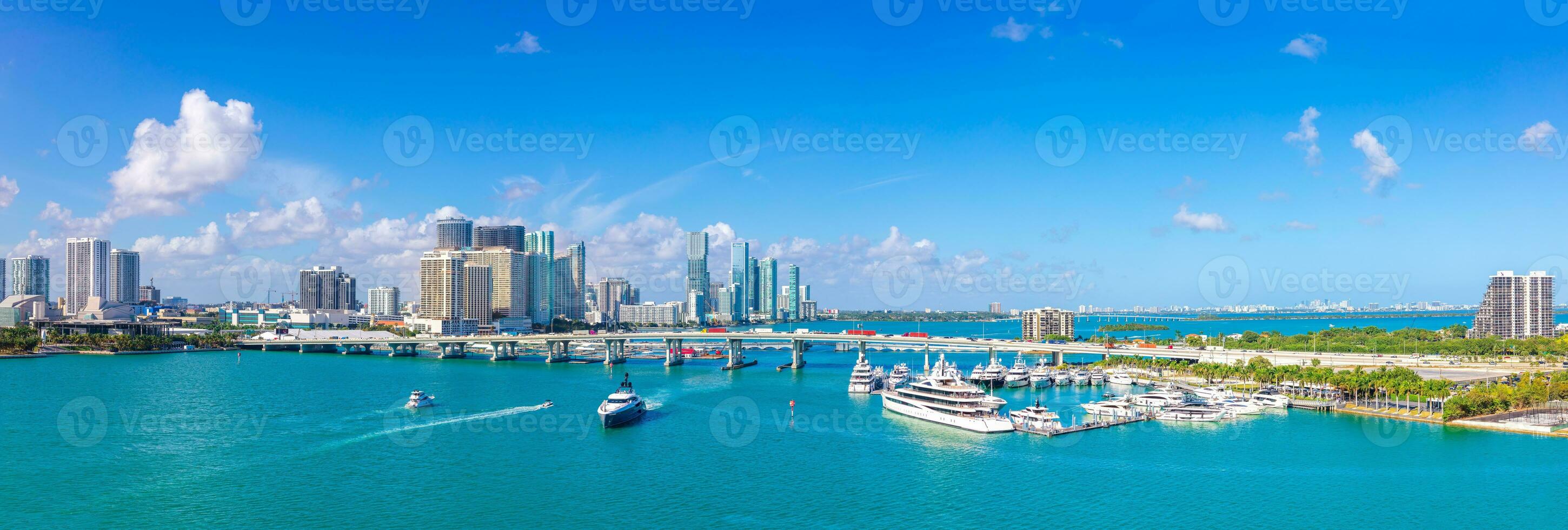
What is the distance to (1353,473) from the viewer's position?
30.9m

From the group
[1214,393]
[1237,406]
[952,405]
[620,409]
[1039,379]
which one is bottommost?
[1039,379]

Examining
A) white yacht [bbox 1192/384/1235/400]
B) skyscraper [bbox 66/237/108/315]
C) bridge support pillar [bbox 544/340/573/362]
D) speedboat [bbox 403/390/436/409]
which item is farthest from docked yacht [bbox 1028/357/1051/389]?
skyscraper [bbox 66/237/108/315]

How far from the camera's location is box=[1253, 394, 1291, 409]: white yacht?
47.0 metres

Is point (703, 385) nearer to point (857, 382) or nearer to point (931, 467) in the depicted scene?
point (857, 382)

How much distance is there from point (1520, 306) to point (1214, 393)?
281ft

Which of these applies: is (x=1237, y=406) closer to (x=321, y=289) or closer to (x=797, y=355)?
(x=797, y=355)

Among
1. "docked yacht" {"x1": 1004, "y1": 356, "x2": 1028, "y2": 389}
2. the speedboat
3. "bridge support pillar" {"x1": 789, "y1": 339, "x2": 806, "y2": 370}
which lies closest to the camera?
the speedboat

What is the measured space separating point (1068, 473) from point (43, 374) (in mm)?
70469

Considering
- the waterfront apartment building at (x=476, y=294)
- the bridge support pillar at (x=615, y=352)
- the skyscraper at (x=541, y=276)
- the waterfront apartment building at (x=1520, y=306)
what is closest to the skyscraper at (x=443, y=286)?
the waterfront apartment building at (x=476, y=294)

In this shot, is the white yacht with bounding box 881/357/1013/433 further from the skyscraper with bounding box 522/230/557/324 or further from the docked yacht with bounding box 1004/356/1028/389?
the skyscraper with bounding box 522/230/557/324

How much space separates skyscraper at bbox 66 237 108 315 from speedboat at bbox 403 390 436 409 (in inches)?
5744

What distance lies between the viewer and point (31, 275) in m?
160

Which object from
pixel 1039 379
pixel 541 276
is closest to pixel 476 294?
pixel 541 276

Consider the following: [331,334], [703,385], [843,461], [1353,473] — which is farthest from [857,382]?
[331,334]
